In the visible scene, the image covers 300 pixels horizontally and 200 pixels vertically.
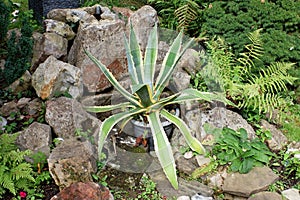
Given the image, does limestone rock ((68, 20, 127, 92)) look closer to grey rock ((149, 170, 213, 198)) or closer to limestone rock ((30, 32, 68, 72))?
limestone rock ((30, 32, 68, 72))

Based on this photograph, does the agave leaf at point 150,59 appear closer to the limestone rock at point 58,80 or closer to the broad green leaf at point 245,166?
the limestone rock at point 58,80

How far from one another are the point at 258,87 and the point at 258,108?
0.27 meters

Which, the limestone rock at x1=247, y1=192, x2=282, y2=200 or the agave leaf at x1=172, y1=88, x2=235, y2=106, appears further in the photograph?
the agave leaf at x1=172, y1=88, x2=235, y2=106

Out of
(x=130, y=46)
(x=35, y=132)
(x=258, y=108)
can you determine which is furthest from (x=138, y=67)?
(x=258, y=108)

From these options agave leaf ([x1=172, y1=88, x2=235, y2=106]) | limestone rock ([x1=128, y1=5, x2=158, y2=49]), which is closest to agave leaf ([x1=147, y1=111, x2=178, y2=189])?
agave leaf ([x1=172, y1=88, x2=235, y2=106])

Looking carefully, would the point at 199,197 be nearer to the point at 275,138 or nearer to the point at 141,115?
the point at 141,115

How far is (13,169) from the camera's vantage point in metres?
3.13

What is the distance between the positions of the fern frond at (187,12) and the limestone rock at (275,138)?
5.21 ft

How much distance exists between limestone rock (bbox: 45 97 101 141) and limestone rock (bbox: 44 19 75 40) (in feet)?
3.31

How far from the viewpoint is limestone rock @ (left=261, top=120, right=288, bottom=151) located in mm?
3793

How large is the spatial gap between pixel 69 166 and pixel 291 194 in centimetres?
181

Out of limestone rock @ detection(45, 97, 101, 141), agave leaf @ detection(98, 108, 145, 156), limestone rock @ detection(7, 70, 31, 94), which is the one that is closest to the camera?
agave leaf @ detection(98, 108, 145, 156)

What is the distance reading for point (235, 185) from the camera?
334 cm

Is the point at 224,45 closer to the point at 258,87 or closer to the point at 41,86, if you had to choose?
the point at 258,87
